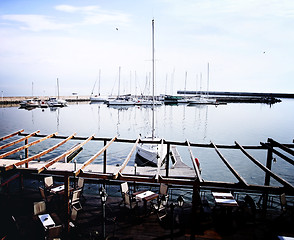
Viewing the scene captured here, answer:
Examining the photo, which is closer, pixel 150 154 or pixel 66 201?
pixel 66 201

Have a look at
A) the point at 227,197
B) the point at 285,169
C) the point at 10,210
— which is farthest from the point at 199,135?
the point at 10,210

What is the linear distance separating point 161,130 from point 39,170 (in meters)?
36.3

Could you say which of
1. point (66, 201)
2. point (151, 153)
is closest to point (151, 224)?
point (66, 201)

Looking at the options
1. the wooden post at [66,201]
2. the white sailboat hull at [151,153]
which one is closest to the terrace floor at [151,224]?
the wooden post at [66,201]

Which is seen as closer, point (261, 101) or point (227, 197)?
point (227, 197)

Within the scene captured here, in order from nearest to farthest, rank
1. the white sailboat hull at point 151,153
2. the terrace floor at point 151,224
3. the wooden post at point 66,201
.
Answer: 1. the wooden post at point 66,201
2. the terrace floor at point 151,224
3. the white sailboat hull at point 151,153

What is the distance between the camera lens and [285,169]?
23.4m

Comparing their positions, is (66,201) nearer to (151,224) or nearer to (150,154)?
(151,224)

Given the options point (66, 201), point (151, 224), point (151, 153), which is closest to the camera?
point (66, 201)

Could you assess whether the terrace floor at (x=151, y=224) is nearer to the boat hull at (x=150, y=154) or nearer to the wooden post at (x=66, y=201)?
the wooden post at (x=66, y=201)

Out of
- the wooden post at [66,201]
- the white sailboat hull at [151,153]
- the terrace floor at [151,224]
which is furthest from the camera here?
the white sailboat hull at [151,153]

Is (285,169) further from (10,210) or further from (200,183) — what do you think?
(10,210)

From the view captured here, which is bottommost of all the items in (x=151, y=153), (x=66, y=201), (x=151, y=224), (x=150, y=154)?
(x=150, y=154)

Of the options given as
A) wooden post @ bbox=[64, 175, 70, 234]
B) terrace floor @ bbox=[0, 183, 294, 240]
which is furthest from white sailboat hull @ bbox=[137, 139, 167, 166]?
wooden post @ bbox=[64, 175, 70, 234]
